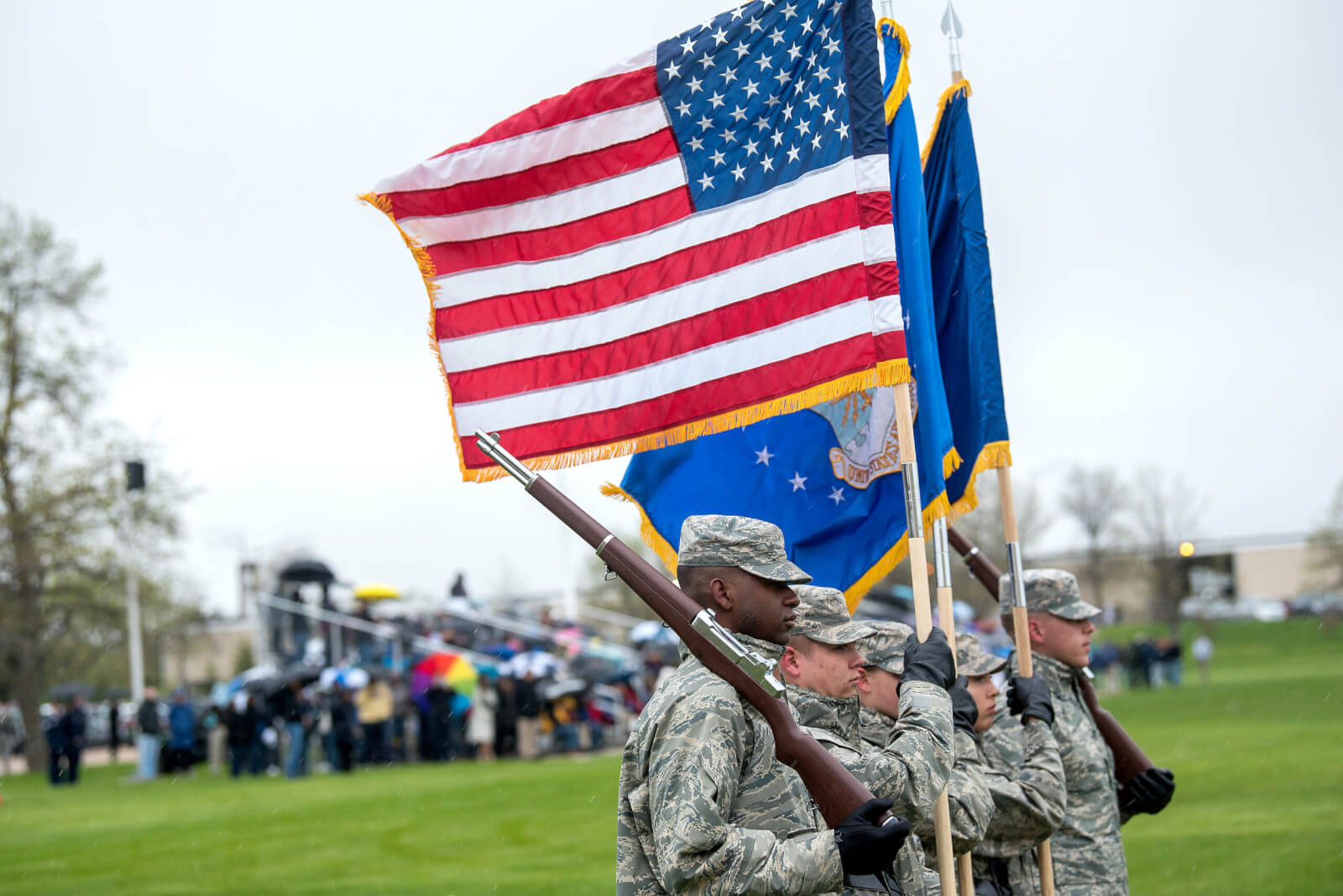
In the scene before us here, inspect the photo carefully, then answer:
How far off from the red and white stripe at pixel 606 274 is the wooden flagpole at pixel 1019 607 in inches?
45.6

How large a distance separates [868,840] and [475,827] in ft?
40.7

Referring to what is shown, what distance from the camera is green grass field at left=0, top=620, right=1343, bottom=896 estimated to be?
11.6 meters

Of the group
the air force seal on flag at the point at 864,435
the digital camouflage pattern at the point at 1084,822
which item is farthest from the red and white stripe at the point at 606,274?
the digital camouflage pattern at the point at 1084,822

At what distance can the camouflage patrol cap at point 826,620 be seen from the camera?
4914 mm

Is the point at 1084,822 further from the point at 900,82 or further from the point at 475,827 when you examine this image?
the point at 475,827

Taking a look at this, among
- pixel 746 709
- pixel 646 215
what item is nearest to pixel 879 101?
pixel 646 215

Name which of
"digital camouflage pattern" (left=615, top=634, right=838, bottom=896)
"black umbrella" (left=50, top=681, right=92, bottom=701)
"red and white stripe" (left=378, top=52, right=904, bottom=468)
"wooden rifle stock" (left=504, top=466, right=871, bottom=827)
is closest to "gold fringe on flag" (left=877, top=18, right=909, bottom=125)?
"red and white stripe" (left=378, top=52, right=904, bottom=468)

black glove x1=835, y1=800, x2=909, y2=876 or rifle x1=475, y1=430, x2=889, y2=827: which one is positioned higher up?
rifle x1=475, y1=430, x2=889, y2=827

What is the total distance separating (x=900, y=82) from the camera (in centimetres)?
580

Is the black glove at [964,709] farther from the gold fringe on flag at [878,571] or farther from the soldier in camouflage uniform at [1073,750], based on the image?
the gold fringe on flag at [878,571]

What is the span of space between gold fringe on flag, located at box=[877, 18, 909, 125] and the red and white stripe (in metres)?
0.52

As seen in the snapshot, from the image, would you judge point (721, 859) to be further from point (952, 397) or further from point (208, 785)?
point (208, 785)

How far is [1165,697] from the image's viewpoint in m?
32.2

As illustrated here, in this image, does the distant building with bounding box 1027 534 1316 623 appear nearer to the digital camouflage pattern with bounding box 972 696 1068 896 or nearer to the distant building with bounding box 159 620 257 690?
the distant building with bounding box 159 620 257 690
